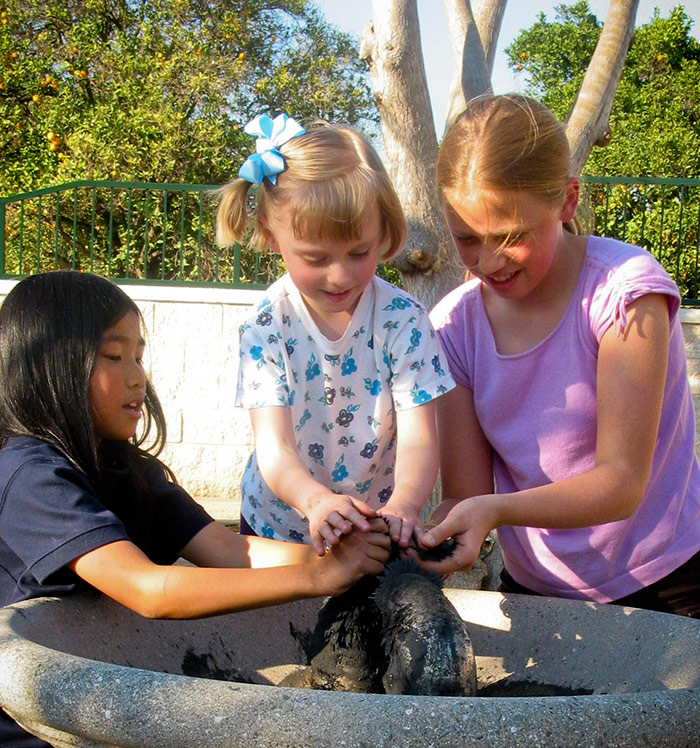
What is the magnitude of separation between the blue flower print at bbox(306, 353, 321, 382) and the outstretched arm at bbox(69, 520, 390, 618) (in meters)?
0.59

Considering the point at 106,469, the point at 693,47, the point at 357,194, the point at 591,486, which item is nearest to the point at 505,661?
the point at 591,486

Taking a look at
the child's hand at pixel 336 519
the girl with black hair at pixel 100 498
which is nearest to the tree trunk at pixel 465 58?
the girl with black hair at pixel 100 498

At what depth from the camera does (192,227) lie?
352 inches

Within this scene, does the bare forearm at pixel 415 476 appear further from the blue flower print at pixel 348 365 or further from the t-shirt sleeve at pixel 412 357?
the blue flower print at pixel 348 365

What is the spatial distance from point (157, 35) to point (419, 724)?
12257 mm

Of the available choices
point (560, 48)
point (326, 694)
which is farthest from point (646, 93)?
point (326, 694)

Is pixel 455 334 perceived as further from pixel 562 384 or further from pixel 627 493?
pixel 627 493

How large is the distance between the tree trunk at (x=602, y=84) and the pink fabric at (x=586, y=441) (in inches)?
136

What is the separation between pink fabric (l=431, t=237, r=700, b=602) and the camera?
188cm

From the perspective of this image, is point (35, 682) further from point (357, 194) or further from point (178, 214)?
point (178, 214)

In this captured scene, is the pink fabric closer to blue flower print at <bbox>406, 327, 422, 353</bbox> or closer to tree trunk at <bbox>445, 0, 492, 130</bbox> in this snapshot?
blue flower print at <bbox>406, 327, 422, 353</bbox>

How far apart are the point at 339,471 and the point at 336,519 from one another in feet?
1.85

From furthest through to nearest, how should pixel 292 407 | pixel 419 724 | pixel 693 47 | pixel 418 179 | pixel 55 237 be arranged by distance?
pixel 693 47
pixel 55 237
pixel 418 179
pixel 292 407
pixel 419 724

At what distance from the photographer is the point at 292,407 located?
2076 mm
